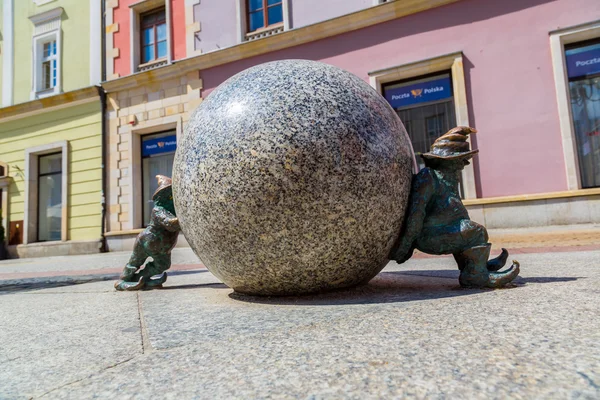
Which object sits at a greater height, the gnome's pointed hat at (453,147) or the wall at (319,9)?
the wall at (319,9)

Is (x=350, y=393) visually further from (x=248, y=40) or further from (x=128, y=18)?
(x=128, y=18)

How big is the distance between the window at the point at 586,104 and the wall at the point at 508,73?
62 cm

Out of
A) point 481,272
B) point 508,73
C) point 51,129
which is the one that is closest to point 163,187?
point 481,272

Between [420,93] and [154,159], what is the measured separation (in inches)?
368

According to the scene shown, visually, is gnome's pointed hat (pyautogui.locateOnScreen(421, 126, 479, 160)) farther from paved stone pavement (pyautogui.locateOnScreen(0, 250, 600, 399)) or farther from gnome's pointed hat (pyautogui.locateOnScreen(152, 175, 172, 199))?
Answer: gnome's pointed hat (pyautogui.locateOnScreen(152, 175, 172, 199))

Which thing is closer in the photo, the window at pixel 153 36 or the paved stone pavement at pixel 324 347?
the paved stone pavement at pixel 324 347

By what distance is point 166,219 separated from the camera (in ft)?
12.2

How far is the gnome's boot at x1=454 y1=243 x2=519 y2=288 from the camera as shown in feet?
9.77

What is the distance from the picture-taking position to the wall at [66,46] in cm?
1609

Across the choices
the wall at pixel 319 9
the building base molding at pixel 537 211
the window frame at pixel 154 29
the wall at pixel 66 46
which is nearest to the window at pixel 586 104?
the building base molding at pixel 537 211

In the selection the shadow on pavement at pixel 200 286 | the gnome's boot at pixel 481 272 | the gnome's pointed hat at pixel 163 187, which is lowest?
the shadow on pavement at pixel 200 286

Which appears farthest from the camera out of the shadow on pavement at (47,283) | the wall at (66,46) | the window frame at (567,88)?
the wall at (66,46)

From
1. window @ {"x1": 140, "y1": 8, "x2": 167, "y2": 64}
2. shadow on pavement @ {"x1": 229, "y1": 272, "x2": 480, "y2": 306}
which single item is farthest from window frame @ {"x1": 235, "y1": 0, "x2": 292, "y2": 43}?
shadow on pavement @ {"x1": 229, "y1": 272, "x2": 480, "y2": 306}

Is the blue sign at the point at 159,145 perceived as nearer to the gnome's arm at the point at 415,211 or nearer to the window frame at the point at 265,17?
the window frame at the point at 265,17
